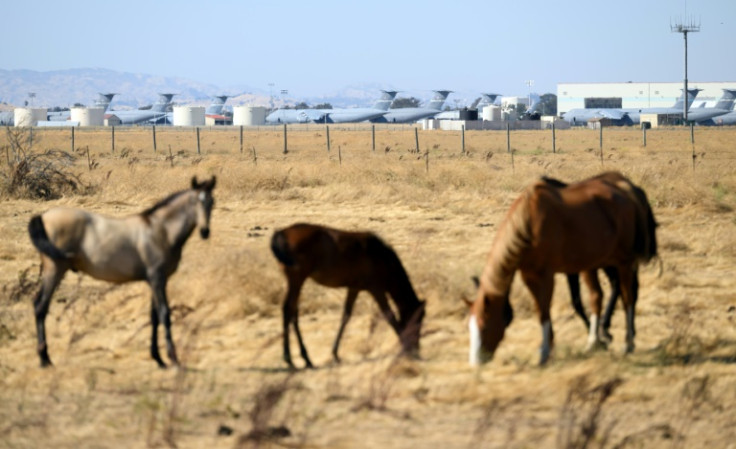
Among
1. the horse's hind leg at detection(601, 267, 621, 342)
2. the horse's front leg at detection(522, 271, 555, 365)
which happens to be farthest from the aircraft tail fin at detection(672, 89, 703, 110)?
the horse's front leg at detection(522, 271, 555, 365)

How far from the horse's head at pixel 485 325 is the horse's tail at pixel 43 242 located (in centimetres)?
341

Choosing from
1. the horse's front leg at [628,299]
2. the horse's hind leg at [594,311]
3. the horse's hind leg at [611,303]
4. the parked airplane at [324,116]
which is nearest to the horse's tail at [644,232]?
the horse's front leg at [628,299]

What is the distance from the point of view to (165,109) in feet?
589

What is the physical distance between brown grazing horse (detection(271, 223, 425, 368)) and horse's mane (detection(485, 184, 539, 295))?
2.42 ft

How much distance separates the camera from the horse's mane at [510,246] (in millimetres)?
8789

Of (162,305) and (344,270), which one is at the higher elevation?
(344,270)

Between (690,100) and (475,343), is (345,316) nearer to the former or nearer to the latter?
(475,343)

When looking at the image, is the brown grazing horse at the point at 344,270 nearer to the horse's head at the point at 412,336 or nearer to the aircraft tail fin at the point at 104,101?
the horse's head at the point at 412,336

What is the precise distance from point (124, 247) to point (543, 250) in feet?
11.3

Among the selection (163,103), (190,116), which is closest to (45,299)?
(190,116)

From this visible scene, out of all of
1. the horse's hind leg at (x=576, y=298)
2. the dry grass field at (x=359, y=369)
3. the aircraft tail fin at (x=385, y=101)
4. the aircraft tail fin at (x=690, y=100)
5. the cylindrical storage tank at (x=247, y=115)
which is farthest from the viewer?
the aircraft tail fin at (x=385, y=101)

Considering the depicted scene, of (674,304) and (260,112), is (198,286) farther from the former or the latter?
(260,112)

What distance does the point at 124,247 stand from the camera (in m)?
9.14

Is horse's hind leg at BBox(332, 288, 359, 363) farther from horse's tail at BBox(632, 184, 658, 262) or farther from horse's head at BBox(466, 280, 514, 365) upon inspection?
horse's tail at BBox(632, 184, 658, 262)
